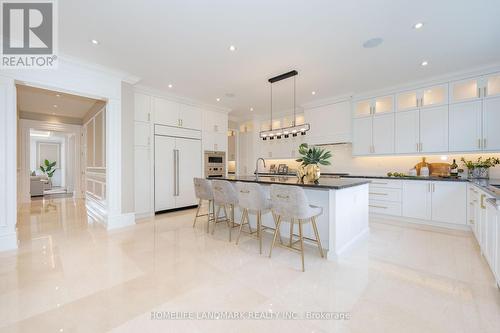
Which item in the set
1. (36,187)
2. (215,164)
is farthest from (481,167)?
(36,187)

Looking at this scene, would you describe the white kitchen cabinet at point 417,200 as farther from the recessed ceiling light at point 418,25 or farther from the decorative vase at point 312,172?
the recessed ceiling light at point 418,25

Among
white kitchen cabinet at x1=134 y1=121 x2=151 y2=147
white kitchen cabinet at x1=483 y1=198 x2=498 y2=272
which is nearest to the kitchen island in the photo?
white kitchen cabinet at x1=483 y1=198 x2=498 y2=272

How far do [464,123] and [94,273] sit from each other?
6.03 meters

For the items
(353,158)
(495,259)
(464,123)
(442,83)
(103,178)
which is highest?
(442,83)

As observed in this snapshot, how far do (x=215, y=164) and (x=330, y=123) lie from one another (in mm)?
3298

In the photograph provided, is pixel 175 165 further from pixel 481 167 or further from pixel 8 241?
pixel 481 167

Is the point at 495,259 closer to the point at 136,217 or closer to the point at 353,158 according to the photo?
the point at 353,158

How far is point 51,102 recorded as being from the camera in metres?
5.50

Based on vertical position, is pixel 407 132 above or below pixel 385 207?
above

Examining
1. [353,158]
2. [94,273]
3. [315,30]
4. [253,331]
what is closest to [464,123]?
[353,158]

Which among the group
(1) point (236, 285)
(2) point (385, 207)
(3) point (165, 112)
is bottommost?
(1) point (236, 285)

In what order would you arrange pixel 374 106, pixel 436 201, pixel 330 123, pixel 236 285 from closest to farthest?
pixel 236 285, pixel 436 201, pixel 374 106, pixel 330 123

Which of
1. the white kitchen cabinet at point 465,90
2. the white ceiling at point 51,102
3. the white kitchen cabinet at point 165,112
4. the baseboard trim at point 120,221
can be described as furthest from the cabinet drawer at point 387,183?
the white ceiling at point 51,102

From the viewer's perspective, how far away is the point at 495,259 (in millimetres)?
1939
